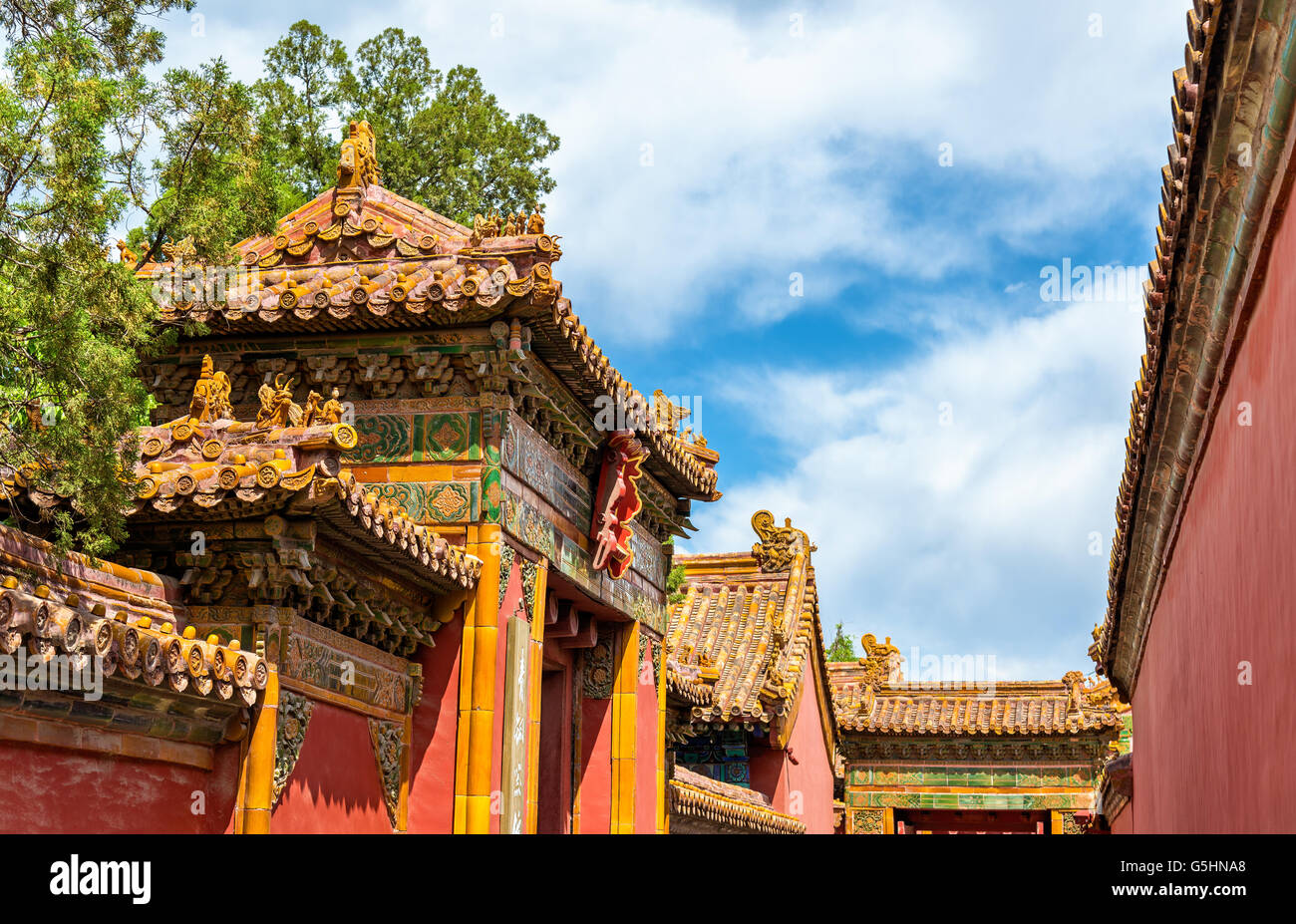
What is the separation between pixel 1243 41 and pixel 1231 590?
2.74 meters

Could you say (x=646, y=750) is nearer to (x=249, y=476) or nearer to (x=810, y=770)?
(x=249, y=476)

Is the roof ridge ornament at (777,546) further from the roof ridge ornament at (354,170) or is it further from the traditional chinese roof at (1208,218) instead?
the traditional chinese roof at (1208,218)

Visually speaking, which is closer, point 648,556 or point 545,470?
point 545,470

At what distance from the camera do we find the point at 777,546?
25625 millimetres

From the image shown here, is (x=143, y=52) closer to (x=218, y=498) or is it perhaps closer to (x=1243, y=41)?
(x=218, y=498)

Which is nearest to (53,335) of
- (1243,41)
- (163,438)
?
(163,438)

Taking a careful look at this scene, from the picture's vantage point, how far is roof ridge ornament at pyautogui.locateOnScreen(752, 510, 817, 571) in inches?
1009

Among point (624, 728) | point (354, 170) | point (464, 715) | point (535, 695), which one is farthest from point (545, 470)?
point (624, 728)

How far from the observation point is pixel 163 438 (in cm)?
831

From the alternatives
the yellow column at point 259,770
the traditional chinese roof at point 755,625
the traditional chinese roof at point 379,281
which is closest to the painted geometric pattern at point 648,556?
the traditional chinese roof at point 379,281

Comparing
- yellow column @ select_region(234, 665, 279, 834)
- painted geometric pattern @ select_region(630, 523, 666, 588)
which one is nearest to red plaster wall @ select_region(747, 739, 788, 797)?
painted geometric pattern @ select_region(630, 523, 666, 588)

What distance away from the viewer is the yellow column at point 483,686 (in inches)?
400

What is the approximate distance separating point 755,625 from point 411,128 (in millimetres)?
9775

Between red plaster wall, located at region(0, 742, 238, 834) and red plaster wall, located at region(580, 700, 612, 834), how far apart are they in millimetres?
6225
